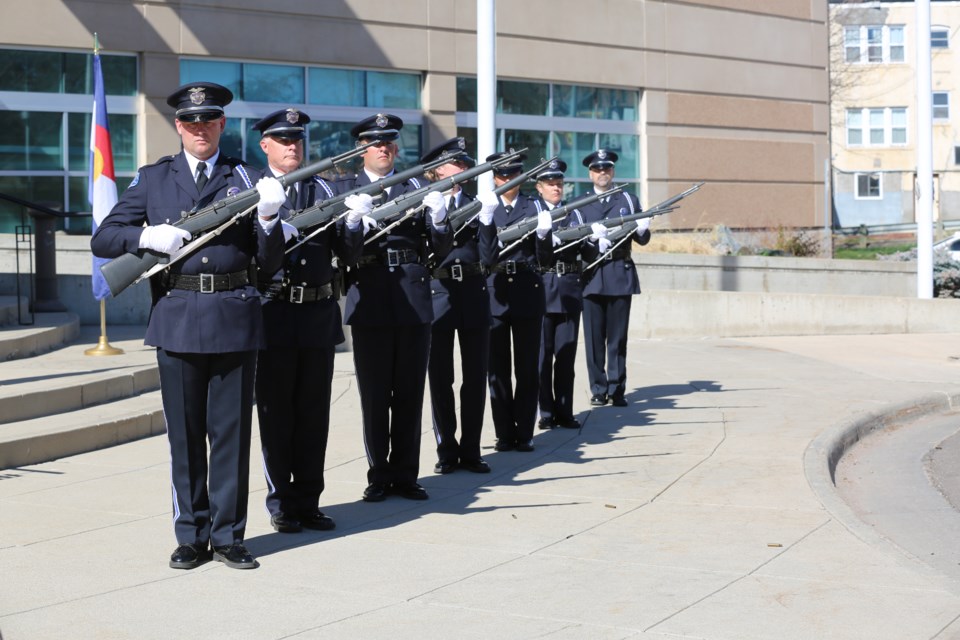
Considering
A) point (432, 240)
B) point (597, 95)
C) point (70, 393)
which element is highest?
point (597, 95)

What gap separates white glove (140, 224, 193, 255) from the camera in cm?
594

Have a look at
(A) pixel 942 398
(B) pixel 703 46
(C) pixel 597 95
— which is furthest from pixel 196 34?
(A) pixel 942 398

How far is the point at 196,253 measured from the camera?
619cm

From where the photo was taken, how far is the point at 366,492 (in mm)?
7750

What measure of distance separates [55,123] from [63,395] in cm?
1050

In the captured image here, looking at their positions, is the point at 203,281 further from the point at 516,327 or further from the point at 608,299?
the point at 608,299

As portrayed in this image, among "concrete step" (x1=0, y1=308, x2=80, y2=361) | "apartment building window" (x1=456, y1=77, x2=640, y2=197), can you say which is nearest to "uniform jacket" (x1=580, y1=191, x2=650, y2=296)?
"concrete step" (x1=0, y1=308, x2=80, y2=361)

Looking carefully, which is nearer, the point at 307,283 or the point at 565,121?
the point at 307,283

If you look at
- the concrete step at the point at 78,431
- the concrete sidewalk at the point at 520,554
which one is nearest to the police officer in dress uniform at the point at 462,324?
the concrete sidewalk at the point at 520,554

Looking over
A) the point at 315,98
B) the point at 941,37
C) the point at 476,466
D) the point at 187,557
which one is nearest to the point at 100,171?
the point at 476,466

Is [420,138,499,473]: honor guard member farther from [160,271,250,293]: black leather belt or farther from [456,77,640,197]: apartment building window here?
[456,77,640,197]: apartment building window

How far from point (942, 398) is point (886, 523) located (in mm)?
5098

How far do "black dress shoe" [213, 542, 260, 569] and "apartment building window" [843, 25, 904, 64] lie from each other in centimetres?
4994

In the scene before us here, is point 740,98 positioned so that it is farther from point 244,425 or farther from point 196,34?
point 244,425
